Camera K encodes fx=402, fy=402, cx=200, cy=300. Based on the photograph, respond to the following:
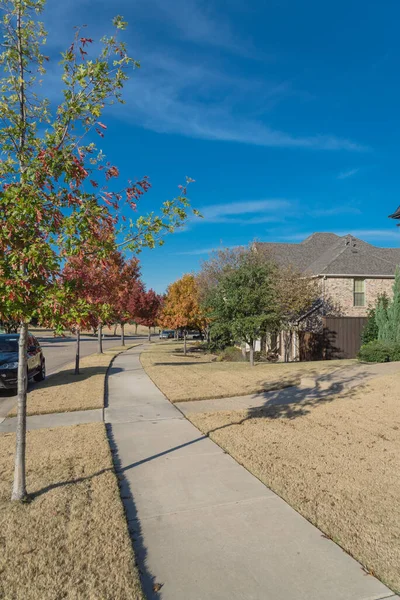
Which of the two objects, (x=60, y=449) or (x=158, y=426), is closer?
(x=60, y=449)

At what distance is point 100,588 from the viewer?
2957mm

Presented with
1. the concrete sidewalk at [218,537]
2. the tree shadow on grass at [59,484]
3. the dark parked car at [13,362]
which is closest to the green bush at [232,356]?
the dark parked car at [13,362]

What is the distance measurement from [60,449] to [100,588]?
3552mm

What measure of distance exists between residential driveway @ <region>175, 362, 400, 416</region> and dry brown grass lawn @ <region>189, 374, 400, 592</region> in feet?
1.57

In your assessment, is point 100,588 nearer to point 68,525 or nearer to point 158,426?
point 68,525

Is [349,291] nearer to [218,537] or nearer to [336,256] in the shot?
[336,256]

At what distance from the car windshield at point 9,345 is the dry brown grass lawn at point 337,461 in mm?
7002

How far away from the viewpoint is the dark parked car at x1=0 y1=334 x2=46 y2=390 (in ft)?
35.6

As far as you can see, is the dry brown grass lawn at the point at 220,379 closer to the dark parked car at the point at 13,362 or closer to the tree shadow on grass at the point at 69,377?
the tree shadow on grass at the point at 69,377

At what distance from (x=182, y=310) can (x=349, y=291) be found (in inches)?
384

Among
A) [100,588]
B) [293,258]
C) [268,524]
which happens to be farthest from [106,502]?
[293,258]

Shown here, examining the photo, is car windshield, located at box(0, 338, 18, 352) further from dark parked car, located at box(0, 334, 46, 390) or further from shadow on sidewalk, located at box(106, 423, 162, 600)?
shadow on sidewalk, located at box(106, 423, 162, 600)

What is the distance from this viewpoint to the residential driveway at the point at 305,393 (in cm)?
922

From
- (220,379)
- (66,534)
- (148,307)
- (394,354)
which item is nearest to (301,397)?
(220,379)
